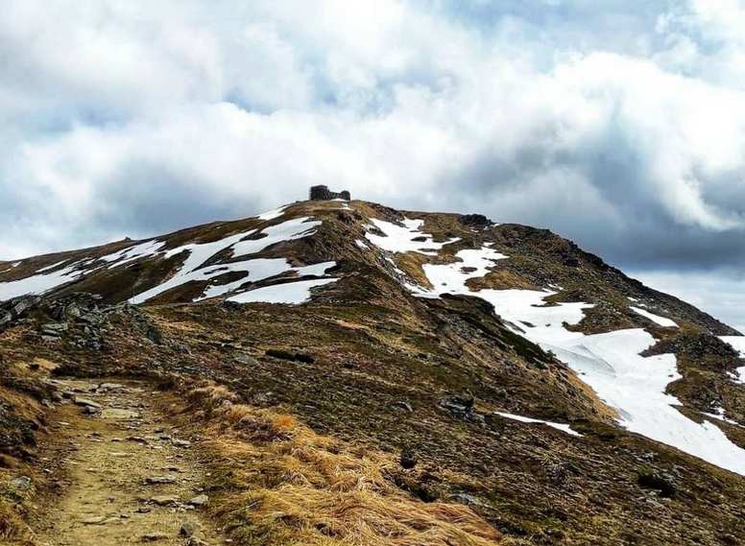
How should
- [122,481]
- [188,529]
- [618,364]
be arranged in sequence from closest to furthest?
[188,529] → [122,481] → [618,364]

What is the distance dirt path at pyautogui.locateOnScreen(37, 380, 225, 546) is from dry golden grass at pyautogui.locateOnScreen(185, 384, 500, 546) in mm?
672

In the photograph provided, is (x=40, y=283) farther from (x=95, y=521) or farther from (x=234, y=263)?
(x=95, y=521)

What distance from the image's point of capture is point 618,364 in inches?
4646

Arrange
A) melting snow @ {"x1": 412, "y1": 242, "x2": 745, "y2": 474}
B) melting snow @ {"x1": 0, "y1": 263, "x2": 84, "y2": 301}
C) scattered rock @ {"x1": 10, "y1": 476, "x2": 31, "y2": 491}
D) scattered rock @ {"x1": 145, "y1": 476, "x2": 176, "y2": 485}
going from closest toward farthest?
1. scattered rock @ {"x1": 10, "y1": 476, "x2": 31, "y2": 491}
2. scattered rock @ {"x1": 145, "y1": 476, "x2": 176, "y2": 485}
3. melting snow @ {"x1": 412, "y1": 242, "x2": 745, "y2": 474}
4. melting snow @ {"x1": 0, "y1": 263, "x2": 84, "y2": 301}

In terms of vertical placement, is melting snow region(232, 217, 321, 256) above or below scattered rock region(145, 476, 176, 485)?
above

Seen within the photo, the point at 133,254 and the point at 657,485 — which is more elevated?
the point at 133,254

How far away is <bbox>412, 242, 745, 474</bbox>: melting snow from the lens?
8069 centimetres

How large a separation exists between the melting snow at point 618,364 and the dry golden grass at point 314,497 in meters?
74.9

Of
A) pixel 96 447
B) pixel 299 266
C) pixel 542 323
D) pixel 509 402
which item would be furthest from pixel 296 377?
pixel 542 323

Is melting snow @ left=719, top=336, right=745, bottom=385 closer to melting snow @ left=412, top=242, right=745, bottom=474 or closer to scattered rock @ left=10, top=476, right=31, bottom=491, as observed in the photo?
melting snow @ left=412, top=242, right=745, bottom=474

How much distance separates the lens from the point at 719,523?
19875mm

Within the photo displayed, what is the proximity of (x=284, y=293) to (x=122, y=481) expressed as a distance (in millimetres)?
51566

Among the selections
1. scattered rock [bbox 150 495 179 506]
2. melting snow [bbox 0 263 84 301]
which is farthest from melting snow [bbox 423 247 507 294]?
scattered rock [bbox 150 495 179 506]

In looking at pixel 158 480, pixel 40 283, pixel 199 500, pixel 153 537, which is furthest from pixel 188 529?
pixel 40 283
